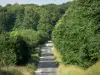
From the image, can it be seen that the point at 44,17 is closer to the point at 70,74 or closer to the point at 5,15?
the point at 5,15

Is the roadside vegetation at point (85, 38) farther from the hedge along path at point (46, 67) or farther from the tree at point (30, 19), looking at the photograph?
the tree at point (30, 19)

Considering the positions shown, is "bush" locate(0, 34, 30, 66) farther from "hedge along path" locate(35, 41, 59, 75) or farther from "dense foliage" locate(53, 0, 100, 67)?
"dense foliage" locate(53, 0, 100, 67)

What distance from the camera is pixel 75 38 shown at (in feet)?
119

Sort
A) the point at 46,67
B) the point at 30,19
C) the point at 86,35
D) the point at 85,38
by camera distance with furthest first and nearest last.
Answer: the point at 30,19 → the point at 46,67 → the point at 85,38 → the point at 86,35

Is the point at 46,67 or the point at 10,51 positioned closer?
the point at 10,51

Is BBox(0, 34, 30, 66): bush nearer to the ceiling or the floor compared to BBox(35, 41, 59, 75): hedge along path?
nearer to the ceiling

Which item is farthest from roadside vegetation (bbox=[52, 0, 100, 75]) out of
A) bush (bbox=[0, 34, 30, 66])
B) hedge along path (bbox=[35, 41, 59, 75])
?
bush (bbox=[0, 34, 30, 66])

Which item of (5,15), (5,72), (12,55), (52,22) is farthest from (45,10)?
(5,72)

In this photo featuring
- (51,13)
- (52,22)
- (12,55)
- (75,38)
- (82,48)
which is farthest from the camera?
(51,13)

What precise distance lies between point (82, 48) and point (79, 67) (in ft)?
8.00

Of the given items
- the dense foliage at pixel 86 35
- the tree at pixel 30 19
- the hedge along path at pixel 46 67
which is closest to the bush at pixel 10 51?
the hedge along path at pixel 46 67

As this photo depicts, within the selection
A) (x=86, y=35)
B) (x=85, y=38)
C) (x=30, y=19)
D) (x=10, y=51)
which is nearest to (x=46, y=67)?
(x=10, y=51)

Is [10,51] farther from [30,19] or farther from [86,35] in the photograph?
[30,19]

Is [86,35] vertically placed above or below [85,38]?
above
